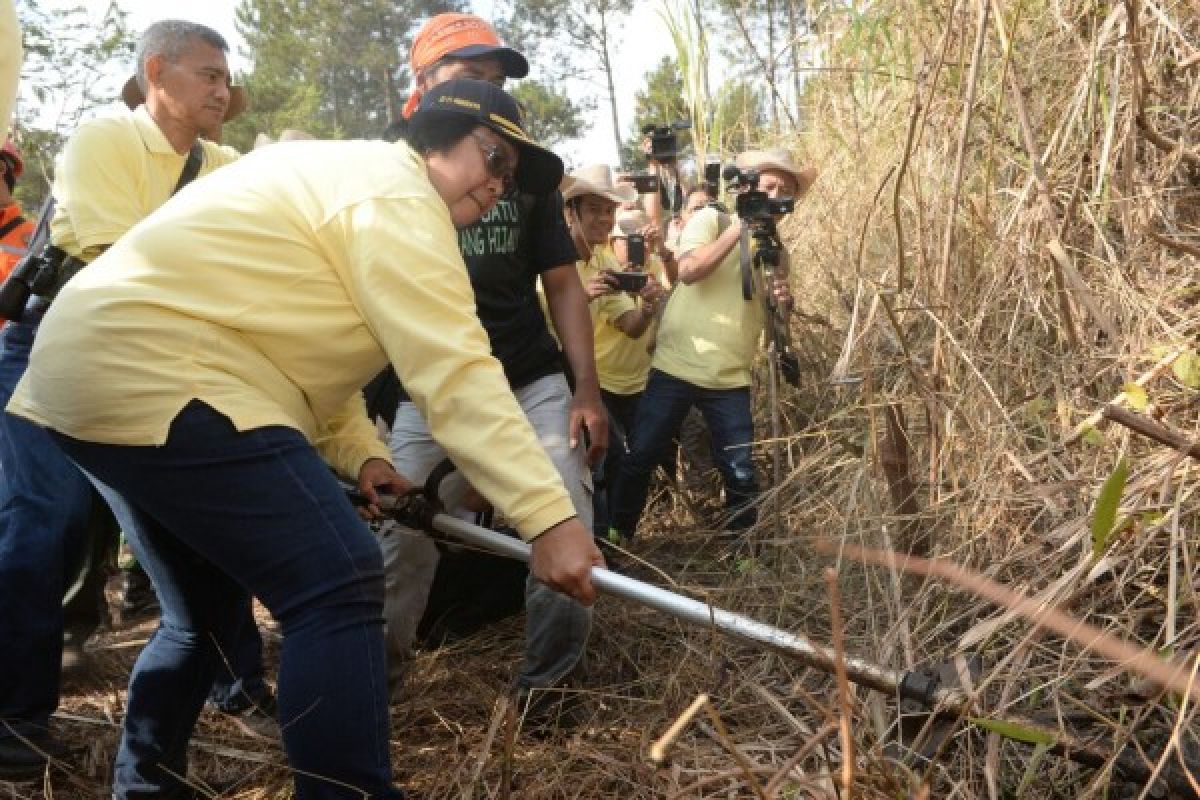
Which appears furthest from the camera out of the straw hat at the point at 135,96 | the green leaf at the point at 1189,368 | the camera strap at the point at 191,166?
the straw hat at the point at 135,96

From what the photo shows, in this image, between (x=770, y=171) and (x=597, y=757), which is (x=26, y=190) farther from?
(x=597, y=757)

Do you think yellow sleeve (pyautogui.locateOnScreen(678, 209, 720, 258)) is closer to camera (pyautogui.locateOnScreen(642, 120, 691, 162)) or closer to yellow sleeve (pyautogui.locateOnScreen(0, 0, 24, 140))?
camera (pyautogui.locateOnScreen(642, 120, 691, 162))

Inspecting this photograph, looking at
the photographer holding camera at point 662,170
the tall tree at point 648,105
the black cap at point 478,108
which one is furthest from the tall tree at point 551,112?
the black cap at point 478,108

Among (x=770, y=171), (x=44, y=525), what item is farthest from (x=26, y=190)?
(x=44, y=525)

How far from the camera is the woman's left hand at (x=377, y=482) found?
221cm

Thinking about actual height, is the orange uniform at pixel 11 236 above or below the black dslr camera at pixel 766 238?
above

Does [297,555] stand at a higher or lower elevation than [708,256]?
higher

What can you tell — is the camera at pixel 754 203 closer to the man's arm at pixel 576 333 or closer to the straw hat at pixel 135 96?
the man's arm at pixel 576 333

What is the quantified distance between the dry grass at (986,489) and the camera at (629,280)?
4.35 ft

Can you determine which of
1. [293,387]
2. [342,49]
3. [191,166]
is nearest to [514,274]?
[191,166]

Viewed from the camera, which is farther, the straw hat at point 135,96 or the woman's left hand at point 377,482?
the straw hat at point 135,96

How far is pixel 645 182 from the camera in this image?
5.05 m

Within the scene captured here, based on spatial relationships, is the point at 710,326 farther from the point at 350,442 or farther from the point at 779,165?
the point at 350,442

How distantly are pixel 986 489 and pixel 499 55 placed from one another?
1735mm
